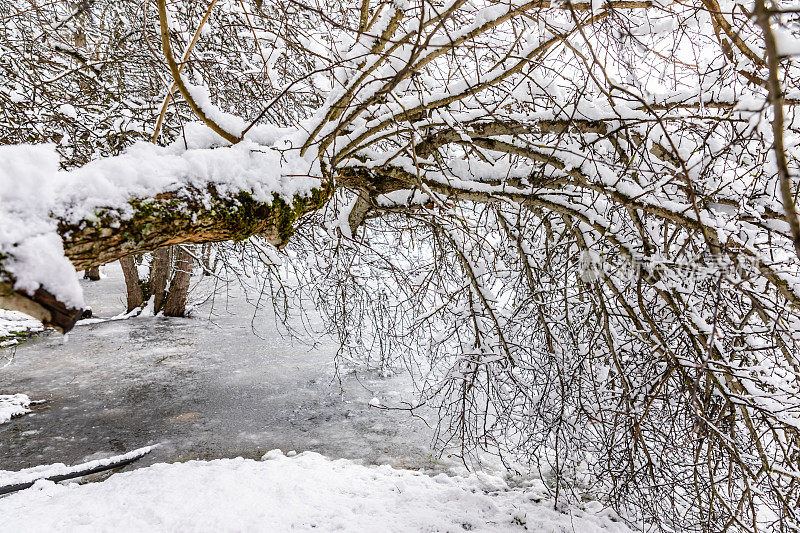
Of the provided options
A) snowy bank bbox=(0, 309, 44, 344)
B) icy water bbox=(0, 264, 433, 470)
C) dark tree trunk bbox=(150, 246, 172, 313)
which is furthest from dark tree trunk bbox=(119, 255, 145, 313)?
snowy bank bbox=(0, 309, 44, 344)

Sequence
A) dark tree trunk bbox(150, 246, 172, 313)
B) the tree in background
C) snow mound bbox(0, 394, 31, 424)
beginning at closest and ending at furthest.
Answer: the tree in background → snow mound bbox(0, 394, 31, 424) → dark tree trunk bbox(150, 246, 172, 313)

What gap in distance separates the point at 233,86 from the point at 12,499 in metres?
4.66

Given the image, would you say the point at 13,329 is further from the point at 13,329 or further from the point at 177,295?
the point at 177,295

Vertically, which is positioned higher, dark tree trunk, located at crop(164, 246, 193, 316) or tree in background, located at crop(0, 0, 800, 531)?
tree in background, located at crop(0, 0, 800, 531)

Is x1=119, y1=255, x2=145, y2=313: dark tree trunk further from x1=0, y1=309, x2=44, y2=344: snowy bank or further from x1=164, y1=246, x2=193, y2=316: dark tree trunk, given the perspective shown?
x1=0, y1=309, x2=44, y2=344: snowy bank

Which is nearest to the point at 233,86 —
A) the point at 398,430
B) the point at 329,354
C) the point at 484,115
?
the point at 484,115

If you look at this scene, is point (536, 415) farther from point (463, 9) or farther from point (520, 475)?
point (463, 9)

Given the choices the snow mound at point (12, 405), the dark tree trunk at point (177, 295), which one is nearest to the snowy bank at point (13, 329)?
the dark tree trunk at point (177, 295)

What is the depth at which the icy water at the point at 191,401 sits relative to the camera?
222 inches

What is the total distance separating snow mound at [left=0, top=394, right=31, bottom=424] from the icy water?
0.15 meters

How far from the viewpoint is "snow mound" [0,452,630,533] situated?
12.2 feet

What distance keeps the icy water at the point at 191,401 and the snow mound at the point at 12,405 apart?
0.15 m

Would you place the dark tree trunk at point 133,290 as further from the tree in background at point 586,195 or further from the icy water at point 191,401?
the tree in background at point 586,195

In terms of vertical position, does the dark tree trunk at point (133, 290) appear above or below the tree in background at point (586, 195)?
below
